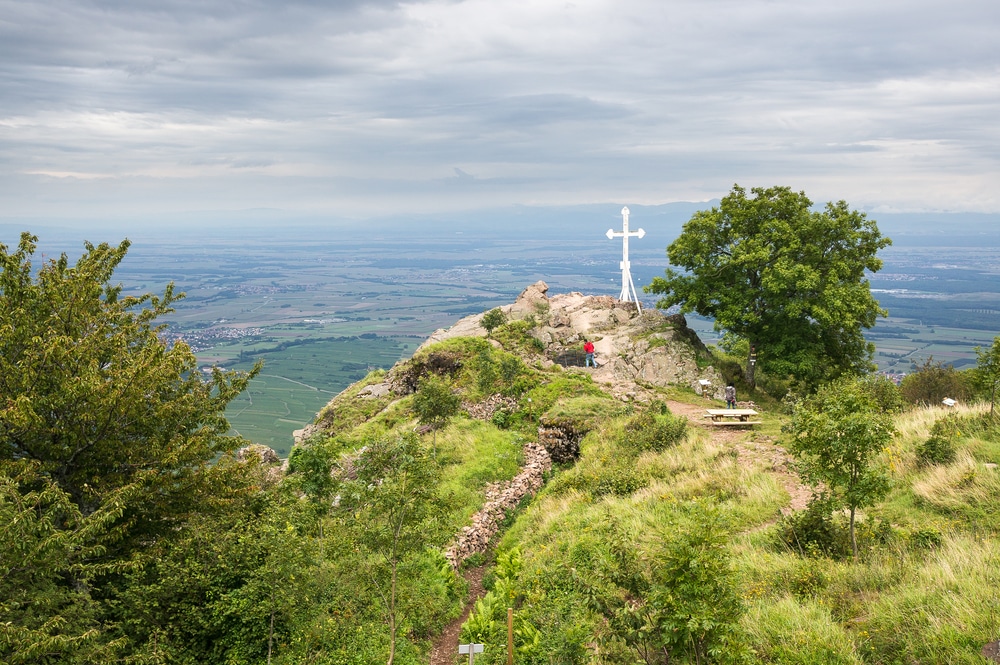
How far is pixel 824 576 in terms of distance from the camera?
10414 mm

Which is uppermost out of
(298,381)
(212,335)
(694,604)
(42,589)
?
(694,604)

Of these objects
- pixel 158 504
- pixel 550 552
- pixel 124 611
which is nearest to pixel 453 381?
pixel 550 552

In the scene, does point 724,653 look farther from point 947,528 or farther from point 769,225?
point 769,225

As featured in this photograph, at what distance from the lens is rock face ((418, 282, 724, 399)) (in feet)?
97.4

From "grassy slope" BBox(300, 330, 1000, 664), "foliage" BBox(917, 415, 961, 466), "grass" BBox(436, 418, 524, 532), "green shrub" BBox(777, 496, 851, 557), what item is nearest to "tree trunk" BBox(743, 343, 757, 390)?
"grassy slope" BBox(300, 330, 1000, 664)

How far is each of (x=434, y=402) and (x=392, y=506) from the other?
13796mm

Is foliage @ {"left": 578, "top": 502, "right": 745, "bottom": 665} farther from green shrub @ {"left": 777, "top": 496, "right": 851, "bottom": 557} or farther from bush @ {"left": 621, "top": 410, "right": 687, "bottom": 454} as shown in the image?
bush @ {"left": 621, "top": 410, "right": 687, "bottom": 454}

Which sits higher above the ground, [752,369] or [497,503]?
[752,369]

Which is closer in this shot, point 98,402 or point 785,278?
point 98,402

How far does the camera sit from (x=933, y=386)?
24.4 m

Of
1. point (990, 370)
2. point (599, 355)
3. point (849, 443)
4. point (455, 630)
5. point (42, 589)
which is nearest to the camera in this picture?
point (42, 589)

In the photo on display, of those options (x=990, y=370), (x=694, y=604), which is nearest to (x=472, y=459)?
(x=694, y=604)

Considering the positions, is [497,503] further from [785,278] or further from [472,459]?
[785,278]

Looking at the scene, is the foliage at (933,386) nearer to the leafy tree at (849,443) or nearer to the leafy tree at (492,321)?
the leafy tree at (849,443)
